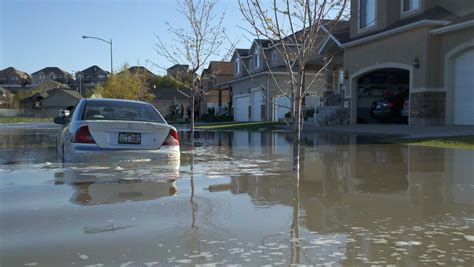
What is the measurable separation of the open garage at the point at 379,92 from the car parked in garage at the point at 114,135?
1908 cm

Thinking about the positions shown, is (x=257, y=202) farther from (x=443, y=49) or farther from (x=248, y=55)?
(x=248, y=55)

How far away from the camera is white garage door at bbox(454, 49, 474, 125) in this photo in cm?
1945

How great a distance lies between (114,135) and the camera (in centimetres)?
812

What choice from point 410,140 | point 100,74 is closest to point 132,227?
point 410,140

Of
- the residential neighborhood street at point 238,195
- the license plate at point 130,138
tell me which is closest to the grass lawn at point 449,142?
→ the residential neighborhood street at point 238,195

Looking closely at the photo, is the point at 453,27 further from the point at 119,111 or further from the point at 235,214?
the point at 235,214

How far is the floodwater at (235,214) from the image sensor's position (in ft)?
13.6

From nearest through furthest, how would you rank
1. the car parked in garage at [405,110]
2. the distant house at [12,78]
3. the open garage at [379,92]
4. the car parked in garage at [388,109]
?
the car parked in garage at [405,110]
the car parked in garage at [388,109]
the open garage at [379,92]
the distant house at [12,78]

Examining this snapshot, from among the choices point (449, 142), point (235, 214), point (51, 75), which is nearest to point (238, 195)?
point (235, 214)

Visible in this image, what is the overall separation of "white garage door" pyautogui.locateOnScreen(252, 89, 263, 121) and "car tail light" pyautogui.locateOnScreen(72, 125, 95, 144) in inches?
1285

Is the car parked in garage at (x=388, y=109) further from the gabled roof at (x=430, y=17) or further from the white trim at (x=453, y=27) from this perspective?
the white trim at (x=453, y=27)

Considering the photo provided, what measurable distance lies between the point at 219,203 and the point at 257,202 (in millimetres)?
472

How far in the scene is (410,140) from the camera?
15.0m

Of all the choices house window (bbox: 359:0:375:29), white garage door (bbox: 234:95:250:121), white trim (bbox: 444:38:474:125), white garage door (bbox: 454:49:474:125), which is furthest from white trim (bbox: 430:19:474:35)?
white garage door (bbox: 234:95:250:121)
